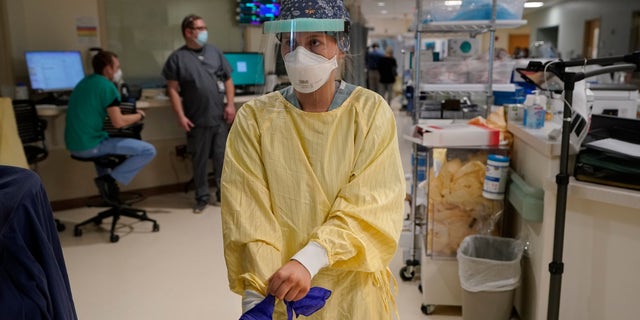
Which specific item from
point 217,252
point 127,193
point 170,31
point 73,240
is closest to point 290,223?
point 217,252

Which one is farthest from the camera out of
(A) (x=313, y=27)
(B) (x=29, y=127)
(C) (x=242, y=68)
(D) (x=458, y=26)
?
(C) (x=242, y=68)

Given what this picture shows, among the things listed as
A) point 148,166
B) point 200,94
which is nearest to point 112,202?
point 148,166

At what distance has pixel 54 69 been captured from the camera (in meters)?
4.03

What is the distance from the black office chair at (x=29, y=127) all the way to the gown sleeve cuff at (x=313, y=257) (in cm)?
326

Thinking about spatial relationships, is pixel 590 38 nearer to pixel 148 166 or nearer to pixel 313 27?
pixel 148 166

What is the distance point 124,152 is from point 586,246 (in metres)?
2.96

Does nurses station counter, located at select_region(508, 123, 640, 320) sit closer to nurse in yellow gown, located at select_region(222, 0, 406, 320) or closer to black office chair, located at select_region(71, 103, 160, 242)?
nurse in yellow gown, located at select_region(222, 0, 406, 320)

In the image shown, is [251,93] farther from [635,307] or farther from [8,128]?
[635,307]

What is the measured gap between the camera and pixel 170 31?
5031mm

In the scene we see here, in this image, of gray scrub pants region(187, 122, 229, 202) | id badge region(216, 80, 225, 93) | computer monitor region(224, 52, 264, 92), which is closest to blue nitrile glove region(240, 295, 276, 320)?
gray scrub pants region(187, 122, 229, 202)

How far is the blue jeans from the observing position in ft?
12.0

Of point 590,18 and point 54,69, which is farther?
point 590,18

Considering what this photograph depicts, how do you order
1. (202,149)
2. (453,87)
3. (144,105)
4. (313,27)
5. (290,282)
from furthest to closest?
(202,149)
(144,105)
(453,87)
(313,27)
(290,282)

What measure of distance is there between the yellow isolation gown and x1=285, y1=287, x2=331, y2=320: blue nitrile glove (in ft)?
0.25
